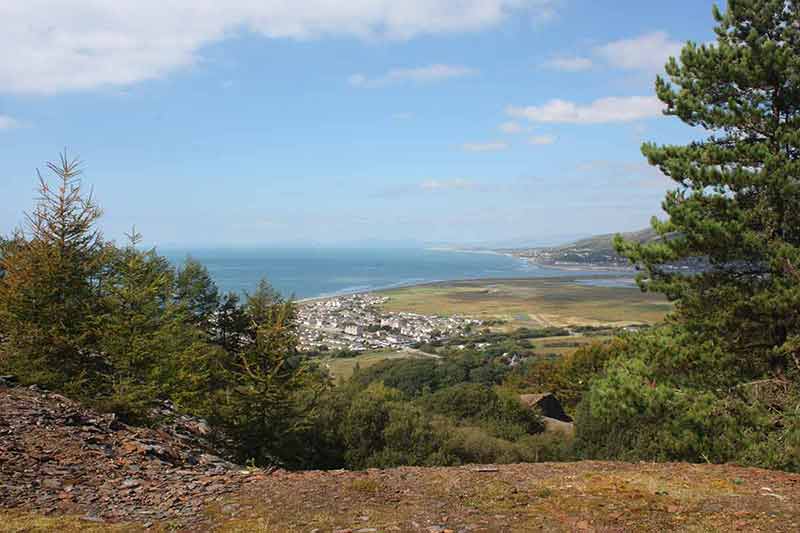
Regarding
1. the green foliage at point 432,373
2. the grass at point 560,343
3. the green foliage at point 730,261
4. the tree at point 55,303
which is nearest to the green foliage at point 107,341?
the tree at point 55,303

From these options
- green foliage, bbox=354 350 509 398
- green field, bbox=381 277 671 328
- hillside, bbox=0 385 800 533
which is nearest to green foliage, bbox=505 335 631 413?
green foliage, bbox=354 350 509 398

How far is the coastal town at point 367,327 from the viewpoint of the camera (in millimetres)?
79500

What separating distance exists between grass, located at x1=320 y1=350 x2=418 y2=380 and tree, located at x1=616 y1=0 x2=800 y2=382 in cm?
4941

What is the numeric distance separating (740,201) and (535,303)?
114442mm

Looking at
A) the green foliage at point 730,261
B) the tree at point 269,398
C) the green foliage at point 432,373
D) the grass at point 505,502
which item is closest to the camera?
the grass at point 505,502

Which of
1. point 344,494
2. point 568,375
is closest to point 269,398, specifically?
point 344,494

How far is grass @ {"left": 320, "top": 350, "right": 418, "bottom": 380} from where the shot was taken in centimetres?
6191

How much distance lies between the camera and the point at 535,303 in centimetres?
12244

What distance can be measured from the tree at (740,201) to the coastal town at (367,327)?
62.2m

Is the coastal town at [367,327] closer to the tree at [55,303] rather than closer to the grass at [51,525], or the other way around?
the tree at [55,303]

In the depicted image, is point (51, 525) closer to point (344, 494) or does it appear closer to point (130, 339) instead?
point (344, 494)

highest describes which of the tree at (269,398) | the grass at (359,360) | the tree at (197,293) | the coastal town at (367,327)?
the tree at (197,293)

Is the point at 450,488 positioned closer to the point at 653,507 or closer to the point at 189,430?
the point at 653,507

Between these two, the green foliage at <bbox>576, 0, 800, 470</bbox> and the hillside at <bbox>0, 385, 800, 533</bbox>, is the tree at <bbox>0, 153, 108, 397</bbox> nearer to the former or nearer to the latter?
the hillside at <bbox>0, 385, 800, 533</bbox>
